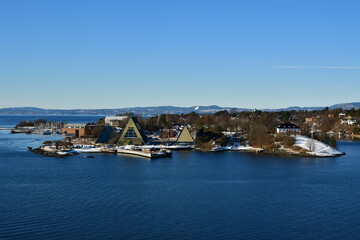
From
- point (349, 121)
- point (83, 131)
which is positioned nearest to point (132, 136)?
point (83, 131)

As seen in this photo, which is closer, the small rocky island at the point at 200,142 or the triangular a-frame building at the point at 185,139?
the small rocky island at the point at 200,142

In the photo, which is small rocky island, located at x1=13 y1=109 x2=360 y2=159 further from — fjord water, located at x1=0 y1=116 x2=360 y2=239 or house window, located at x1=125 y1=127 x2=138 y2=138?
fjord water, located at x1=0 y1=116 x2=360 y2=239

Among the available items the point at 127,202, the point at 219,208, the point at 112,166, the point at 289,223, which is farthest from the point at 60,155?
the point at 289,223

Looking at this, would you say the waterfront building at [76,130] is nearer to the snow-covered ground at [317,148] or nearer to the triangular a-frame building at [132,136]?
the triangular a-frame building at [132,136]

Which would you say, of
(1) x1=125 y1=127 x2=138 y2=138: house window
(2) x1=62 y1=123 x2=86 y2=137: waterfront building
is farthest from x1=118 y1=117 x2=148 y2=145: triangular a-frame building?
(2) x1=62 y1=123 x2=86 y2=137: waterfront building

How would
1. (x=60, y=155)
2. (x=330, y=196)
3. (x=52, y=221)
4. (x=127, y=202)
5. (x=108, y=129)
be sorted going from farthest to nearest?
(x=108, y=129)
(x=60, y=155)
(x=330, y=196)
(x=127, y=202)
(x=52, y=221)

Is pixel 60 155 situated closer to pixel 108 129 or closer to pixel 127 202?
pixel 108 129

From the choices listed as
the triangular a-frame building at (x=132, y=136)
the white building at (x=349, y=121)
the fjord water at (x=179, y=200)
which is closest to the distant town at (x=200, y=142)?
the triangular a-frame building at (x=132, y=136)
